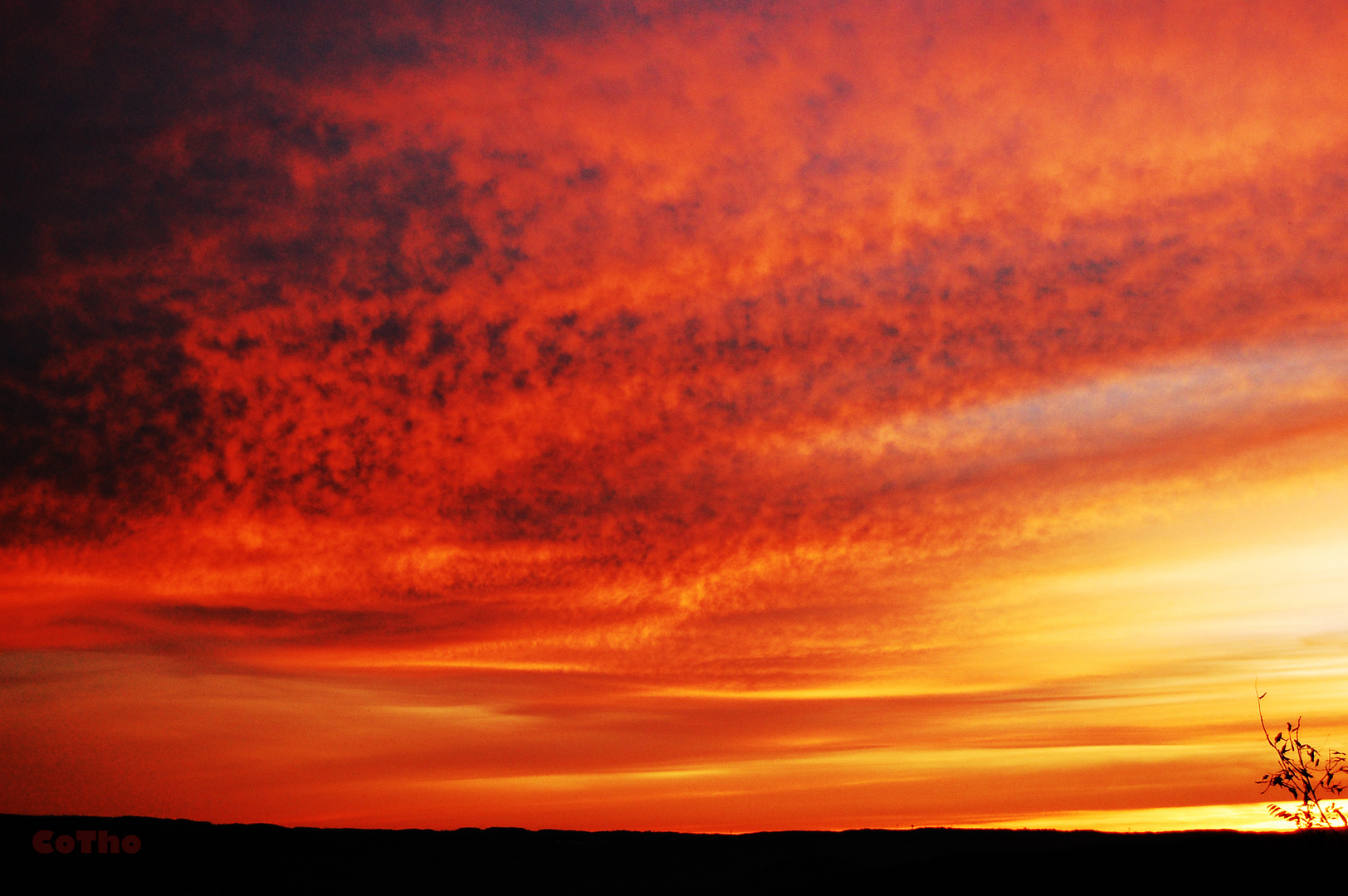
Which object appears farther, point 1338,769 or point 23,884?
point 23,884

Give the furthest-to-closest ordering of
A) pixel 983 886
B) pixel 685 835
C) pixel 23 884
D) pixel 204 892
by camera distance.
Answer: pixel 685 835 < pixel 204 892 < pixel 23 884 < pixel 983 886

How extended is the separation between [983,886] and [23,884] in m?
70.8

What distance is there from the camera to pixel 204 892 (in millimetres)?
84062

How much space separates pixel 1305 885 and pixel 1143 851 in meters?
7.65

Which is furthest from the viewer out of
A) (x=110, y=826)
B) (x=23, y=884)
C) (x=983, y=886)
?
(x=110, y=826)

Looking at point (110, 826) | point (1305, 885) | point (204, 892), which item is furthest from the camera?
point (110, 826)

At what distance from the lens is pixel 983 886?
37.1m

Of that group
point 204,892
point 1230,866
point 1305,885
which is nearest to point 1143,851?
point 1230,866

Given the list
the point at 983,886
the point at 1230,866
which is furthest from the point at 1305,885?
the point at 983,886

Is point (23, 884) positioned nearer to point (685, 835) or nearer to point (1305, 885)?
point (685, 835)

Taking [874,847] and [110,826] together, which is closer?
[110,826]

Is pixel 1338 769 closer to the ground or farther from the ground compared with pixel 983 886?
farther from the ground

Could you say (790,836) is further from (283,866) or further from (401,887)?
(283,866)

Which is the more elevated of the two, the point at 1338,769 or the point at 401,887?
the point at 1338,769
